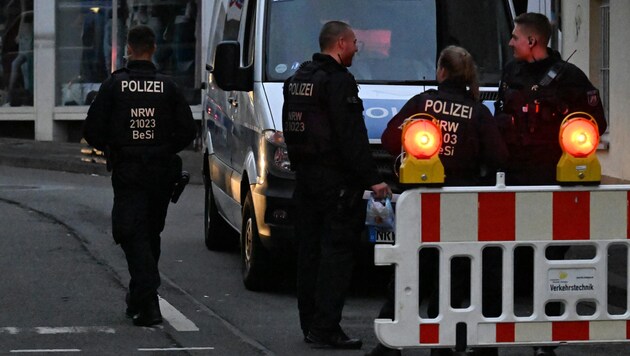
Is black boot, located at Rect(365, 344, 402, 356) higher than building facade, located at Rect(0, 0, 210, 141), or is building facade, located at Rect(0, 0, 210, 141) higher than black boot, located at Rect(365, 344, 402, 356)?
building facade, located at Rect(0, 0, 210, 141)

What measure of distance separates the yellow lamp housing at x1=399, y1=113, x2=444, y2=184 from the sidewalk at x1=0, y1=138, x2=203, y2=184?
13.8m

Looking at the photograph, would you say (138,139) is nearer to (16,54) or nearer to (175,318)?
(175,318)

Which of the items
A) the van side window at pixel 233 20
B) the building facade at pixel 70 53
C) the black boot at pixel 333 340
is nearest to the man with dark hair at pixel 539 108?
the black boot at pixel 333 340

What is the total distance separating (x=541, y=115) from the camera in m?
8.11

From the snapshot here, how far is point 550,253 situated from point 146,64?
125 inches

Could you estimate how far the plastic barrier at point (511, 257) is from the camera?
7.04 metres

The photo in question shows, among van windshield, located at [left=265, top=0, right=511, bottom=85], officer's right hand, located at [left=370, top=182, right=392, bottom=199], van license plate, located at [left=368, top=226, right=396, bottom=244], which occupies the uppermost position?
van windshield, located at [left=265, top=0, right=511, bottom=85]

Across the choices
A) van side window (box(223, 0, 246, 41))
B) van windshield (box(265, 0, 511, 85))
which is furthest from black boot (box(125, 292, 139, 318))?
van side window (box(223, 0, 246, 41))

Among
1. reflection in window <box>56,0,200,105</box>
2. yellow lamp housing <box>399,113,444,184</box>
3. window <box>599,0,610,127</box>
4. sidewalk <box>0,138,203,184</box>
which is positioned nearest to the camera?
yellow lamp housing <box>399,113,444,184</box>

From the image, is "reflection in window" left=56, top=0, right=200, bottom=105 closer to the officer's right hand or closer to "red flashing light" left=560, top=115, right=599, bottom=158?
the officer's right hand

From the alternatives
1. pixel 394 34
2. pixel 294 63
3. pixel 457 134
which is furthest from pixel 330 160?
pixel 394 34

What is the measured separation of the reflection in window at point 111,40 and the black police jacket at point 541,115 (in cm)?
1860

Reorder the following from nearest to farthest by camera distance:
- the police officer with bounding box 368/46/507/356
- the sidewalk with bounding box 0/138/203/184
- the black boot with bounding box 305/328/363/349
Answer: the police officer with bounding box 368/46/507/356 → the black boot with bounding box 305/328/363/349 → the sidewalk with bounding box 0/138/203/184

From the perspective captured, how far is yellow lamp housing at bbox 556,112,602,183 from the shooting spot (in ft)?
23.1
